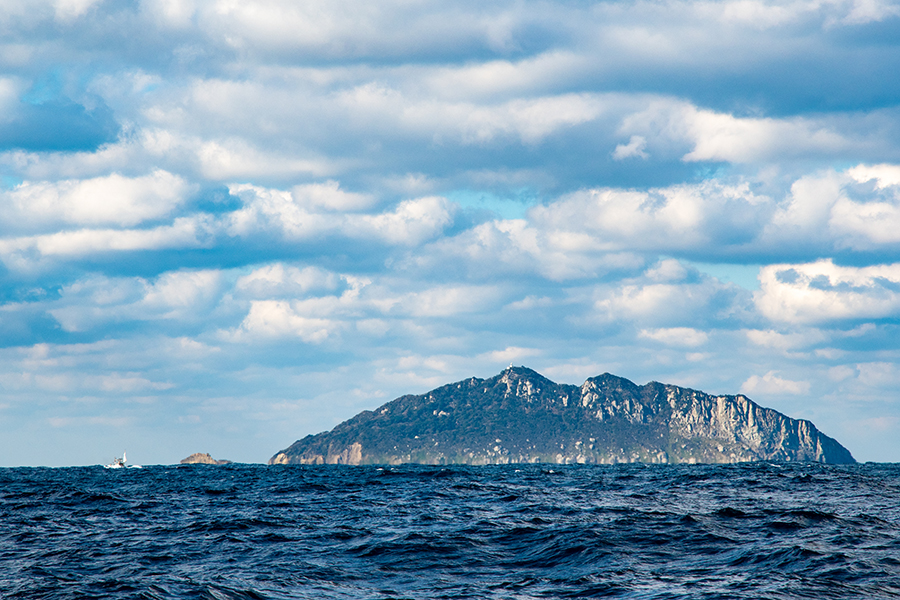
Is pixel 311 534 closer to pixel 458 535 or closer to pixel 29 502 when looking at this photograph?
pixel 458 535

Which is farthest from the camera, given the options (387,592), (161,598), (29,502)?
(29,502)

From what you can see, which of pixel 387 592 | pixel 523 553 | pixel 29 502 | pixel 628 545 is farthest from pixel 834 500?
pixel 29 502

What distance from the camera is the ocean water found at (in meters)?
31.9

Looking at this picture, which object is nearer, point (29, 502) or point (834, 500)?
point (834, 500)

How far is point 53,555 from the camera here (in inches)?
1560

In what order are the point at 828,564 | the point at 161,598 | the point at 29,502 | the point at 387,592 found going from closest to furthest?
the point at 161,598, the point at 387,592, the point at 828,564, the point at 29,502

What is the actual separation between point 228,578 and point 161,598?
14.2 ft

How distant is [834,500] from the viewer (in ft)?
211

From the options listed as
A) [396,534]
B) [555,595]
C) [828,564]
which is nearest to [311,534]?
[396,534]

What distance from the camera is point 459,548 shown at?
40906 mm

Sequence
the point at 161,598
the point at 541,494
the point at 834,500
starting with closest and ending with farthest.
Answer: the point at 161,598, the point at 834,500, the point at 541,494

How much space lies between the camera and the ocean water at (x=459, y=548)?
105ft

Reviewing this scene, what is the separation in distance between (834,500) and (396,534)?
123 feet

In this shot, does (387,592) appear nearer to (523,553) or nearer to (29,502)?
(523,553)
